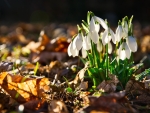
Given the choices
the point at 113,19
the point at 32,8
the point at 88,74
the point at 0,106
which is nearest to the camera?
the point at 0,106

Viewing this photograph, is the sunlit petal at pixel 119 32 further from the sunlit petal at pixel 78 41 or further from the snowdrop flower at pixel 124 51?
the sunlit petal at pixel 78 41

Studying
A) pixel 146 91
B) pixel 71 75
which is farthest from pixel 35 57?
pixel 146 91

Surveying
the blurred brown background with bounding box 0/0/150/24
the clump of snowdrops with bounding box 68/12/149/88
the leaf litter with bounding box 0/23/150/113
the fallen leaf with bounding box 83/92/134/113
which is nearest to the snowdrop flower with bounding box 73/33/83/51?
the clump of snowdrops with bounding box 68/12/149/88

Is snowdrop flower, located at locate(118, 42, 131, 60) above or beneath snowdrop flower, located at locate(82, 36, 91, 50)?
beneath

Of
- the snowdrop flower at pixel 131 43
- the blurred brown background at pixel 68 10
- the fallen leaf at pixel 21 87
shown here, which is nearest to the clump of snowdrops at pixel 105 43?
the snowdrop flower at pixel 131 43

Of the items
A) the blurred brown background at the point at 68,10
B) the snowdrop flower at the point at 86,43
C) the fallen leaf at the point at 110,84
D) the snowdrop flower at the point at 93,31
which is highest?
the blurred brown background at the point at 68,10

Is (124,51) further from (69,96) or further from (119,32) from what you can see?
(69,96)

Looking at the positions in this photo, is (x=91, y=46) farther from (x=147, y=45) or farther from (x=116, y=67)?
(x=147, y=45)

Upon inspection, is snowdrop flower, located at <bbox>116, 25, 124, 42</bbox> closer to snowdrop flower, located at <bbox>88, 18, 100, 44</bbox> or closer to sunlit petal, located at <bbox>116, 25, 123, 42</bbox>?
sunlit petal, located at <bbox>116, 25, 123, 42</bbox>

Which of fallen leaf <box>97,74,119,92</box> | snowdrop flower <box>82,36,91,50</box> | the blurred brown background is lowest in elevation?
fallen leaf <box>97,74,119,92</box>
